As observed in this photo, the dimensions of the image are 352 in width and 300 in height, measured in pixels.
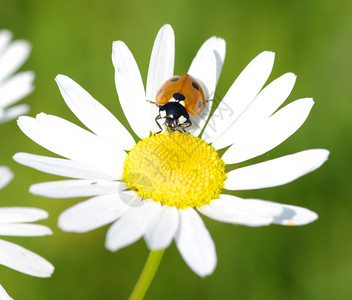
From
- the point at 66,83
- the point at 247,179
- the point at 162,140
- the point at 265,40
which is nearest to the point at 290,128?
the point at 247,179

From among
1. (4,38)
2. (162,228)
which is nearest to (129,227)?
(162,228)

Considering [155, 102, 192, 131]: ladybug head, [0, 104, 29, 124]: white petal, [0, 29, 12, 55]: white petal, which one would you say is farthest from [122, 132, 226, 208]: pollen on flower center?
[0, 29, 12, 55]: white petal

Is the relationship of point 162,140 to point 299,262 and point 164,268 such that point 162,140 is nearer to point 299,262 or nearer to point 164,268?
point 164,268

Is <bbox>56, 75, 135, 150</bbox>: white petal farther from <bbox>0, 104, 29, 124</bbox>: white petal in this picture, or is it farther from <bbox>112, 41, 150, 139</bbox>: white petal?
<bbox>0, 104, 29, 124</bbox>: white petal

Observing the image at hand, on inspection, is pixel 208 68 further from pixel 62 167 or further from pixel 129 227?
pixel 129 227

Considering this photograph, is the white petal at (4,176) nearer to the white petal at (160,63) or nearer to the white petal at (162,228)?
the white petal at (162,228)

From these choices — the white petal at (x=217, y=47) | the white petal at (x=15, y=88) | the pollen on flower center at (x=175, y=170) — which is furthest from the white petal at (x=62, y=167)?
the white petal at (x=15, y=88)
